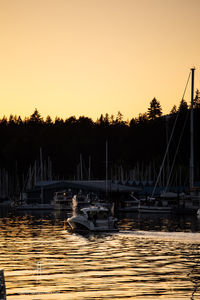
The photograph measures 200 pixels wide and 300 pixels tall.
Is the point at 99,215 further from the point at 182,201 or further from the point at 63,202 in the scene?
the point at 63,202

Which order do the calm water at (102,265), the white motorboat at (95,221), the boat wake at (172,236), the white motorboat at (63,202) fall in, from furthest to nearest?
the white motorboat at (63,202), the white motorboat at (95,221), the boat wake at (172,236), the calm water at (102,265)

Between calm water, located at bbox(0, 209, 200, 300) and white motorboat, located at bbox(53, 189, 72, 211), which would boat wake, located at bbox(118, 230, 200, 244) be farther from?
white motorboat, located at bbox(53, 189, 72, 211)

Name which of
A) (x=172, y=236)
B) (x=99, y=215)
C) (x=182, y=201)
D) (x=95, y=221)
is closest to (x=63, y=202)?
(x=182, y=201)

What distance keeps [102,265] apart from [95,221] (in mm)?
26601

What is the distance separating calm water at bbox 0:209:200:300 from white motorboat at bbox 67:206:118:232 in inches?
73.6

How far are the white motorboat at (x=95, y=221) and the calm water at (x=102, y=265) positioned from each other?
1870mm

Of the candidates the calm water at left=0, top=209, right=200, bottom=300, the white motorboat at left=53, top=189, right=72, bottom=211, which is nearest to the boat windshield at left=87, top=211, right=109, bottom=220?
the calm water at left=0, top=209, right=200, bottom=300

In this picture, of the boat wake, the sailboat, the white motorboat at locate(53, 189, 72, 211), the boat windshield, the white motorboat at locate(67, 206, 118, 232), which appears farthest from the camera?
the white motorboat at locate(53, 189, 72, 211)

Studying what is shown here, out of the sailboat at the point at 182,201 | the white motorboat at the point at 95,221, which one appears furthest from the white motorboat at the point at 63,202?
the white motorboat at the point at 95,221

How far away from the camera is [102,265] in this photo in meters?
40.5

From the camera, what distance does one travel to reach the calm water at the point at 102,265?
103 feet

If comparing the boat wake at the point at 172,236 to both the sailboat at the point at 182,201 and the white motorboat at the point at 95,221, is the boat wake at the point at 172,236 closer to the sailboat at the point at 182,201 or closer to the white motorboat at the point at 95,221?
the white motorboat at the point at 95,221

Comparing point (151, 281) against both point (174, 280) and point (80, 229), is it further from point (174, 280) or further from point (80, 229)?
point (80, 229)

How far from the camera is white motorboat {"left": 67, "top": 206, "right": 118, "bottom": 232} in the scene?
66.2m
